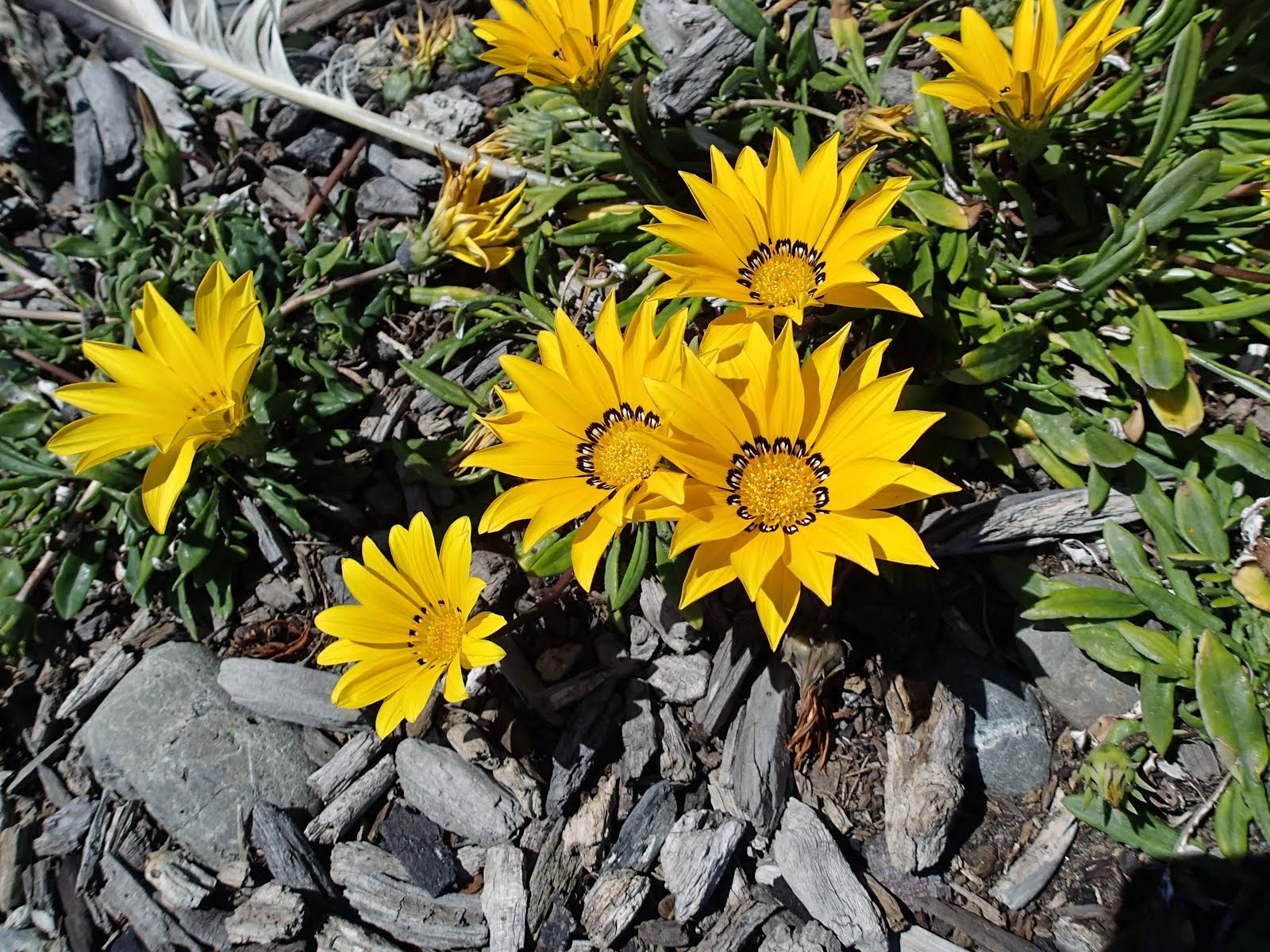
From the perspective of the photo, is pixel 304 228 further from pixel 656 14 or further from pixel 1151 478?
pixel 1151 478

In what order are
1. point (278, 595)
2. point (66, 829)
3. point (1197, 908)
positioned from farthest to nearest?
point (278, 595) < point (66, 829) < point (1197, 908)

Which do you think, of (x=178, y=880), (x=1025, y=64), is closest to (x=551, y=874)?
(x=178, y=880)

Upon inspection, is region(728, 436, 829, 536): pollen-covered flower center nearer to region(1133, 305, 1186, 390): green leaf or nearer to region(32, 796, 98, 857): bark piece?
region(1133, 305, 1186, 390): green leaf

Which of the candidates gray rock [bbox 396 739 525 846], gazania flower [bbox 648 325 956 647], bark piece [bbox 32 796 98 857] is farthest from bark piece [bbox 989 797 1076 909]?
bark piece [bbox 32 796 98 857]

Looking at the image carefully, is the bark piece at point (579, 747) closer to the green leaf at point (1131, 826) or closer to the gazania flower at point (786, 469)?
the gazania flower at point (786, 469)

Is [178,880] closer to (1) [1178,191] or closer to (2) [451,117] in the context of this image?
(2) [451,117]

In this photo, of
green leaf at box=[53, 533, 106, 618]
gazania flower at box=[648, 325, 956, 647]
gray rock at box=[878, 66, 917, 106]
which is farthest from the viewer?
gray rock at box=[878, 66, 917, 106]
